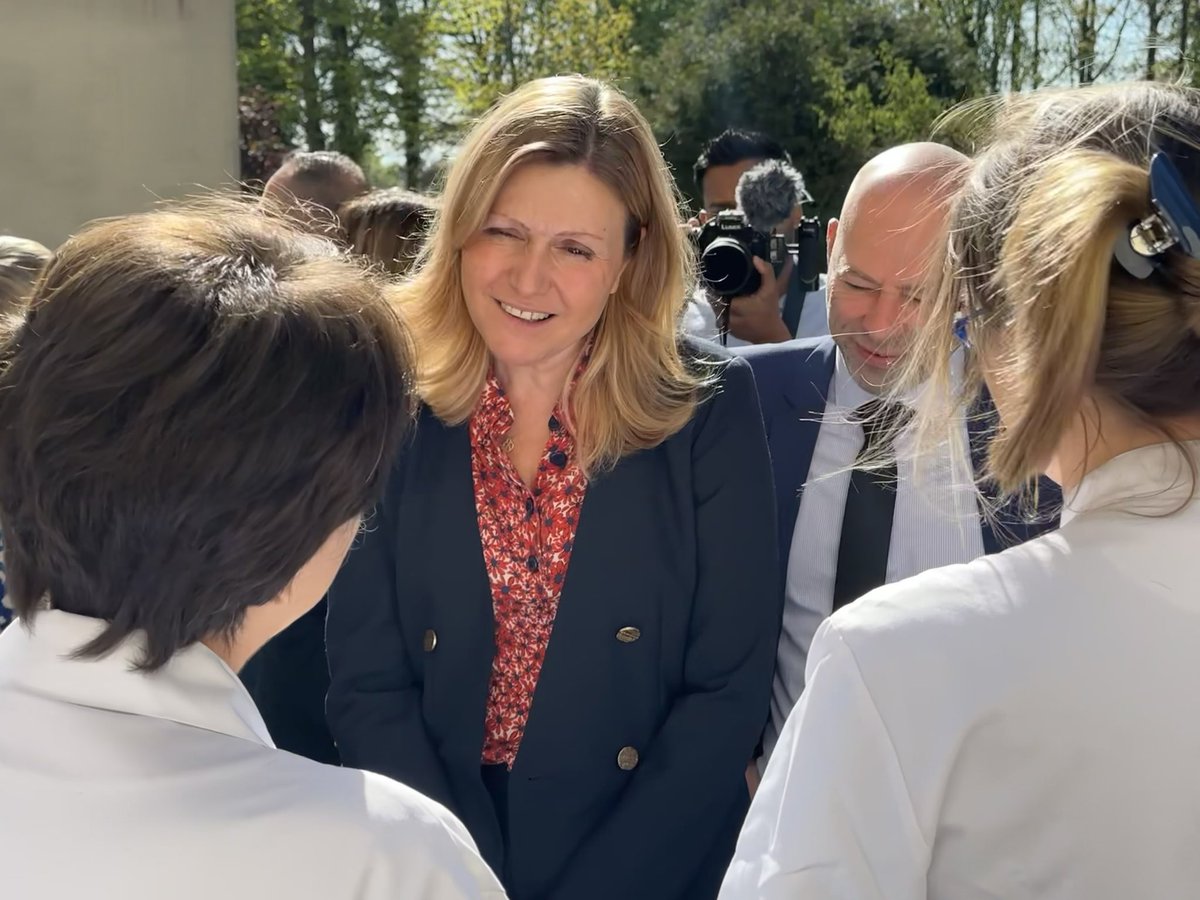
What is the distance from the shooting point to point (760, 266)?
403 centimetres

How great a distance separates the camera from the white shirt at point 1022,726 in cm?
102

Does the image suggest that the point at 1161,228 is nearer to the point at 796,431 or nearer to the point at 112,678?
the point at 112,678

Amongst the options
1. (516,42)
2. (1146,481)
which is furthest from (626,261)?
(516,42)

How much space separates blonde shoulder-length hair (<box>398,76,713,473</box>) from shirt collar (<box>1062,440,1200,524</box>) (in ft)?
3.70

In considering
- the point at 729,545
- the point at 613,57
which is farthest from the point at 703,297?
the point at 613,57

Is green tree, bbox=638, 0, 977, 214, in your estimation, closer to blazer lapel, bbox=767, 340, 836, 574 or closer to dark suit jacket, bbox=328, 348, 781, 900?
blazer lapel, bbox=767, 340, 836, 574

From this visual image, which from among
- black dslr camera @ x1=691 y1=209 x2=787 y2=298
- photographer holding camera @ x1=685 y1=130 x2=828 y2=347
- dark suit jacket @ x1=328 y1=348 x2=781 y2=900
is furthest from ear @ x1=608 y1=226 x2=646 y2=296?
black dslr camera @ x1=691 y1=209 x2=787 y2=298

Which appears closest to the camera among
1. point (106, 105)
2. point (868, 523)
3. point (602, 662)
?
point (602, 662)

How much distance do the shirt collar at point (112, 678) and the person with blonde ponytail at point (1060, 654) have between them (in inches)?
19.0

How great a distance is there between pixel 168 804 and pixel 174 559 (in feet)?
0.69

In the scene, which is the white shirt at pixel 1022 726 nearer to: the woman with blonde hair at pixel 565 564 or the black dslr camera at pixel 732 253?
the woman with blonde hair at pixel 565 564

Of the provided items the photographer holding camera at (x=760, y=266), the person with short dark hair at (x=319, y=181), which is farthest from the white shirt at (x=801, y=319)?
the person with short dark hair at (x=319, y=181)

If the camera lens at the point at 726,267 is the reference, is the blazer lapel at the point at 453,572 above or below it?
below

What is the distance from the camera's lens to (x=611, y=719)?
7.00 ft
